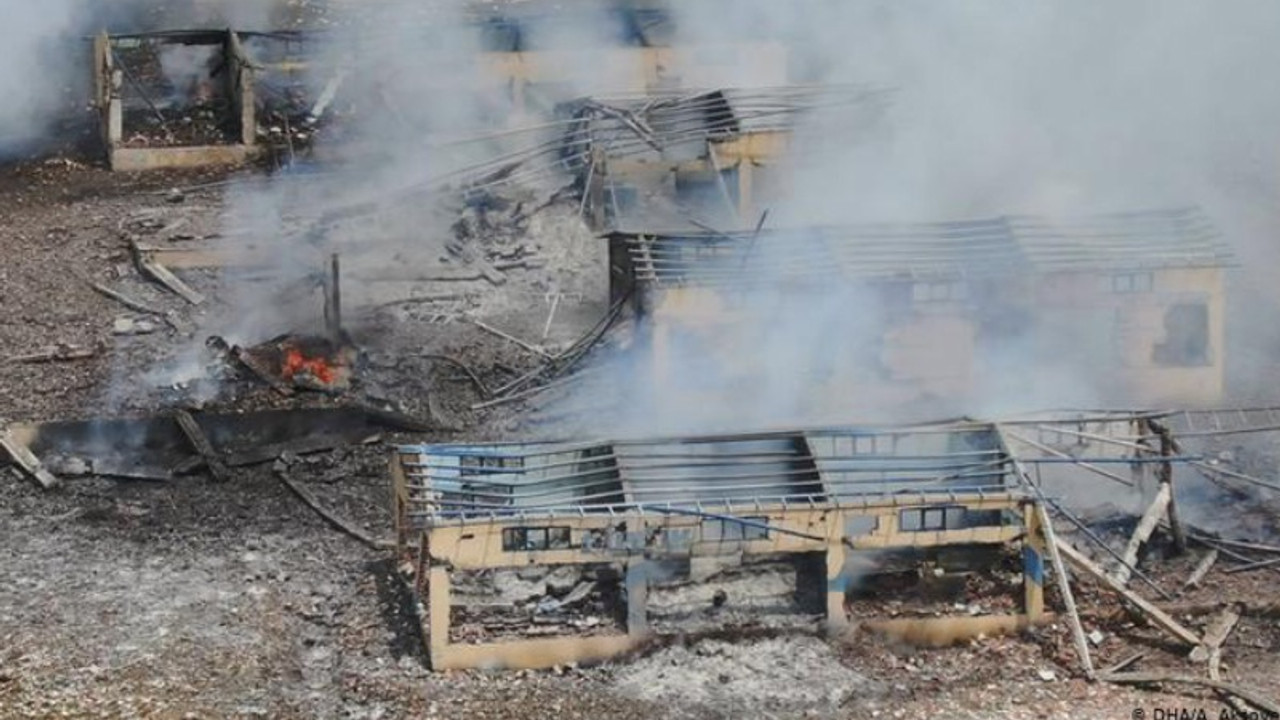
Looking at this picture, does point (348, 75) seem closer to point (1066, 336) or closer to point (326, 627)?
point (1066, 336)

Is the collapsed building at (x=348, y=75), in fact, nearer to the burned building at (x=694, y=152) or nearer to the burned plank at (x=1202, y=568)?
the burned building at (x=694, y=152)

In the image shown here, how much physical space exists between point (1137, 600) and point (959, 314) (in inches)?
131

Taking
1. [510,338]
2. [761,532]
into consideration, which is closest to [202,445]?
[510,338]

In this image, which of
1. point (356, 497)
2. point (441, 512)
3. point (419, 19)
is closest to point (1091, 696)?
point (441, 512)

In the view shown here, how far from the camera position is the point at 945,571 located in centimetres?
933

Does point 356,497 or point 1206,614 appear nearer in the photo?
point 1206,614

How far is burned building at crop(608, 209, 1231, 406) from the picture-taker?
11.8 metres

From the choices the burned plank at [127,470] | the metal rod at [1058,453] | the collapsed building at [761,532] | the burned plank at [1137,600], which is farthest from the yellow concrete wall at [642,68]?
the burned plank at [1137,600]

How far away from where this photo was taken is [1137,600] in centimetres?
890

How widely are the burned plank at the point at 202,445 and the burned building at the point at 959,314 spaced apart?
9.00 feet

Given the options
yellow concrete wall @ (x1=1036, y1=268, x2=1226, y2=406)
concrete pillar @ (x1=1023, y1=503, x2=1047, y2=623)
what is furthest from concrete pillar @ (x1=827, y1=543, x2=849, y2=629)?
yellow concrete wall @ (x1=1036, y1=268, x2=1226, y2=406)

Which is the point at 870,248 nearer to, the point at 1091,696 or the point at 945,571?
the point at 945,571

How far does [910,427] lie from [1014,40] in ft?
22.3

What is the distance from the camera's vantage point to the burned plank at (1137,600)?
28.8 feet
